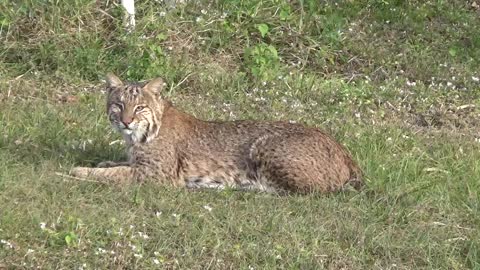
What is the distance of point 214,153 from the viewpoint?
7.80 metres

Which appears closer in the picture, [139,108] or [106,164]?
[139,108]

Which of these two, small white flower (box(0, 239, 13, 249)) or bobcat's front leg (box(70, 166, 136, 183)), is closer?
small white flower (box(0, 239, 13, 249))

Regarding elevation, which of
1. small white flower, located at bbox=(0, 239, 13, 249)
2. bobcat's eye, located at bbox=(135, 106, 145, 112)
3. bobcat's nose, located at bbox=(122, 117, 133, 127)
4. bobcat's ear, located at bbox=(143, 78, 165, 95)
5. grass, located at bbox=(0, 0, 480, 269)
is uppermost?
bobcat's ear, located at bbox=(143, 78, 165, 95)

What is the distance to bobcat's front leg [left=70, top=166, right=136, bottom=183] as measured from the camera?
7375mm

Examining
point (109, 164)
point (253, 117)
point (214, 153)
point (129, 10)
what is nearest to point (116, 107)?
point (109, 164)

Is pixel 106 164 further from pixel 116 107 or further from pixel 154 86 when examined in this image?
pixel 154 86

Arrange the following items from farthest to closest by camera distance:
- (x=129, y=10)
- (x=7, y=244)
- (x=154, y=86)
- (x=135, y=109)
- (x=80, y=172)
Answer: (x=129, y=10) < (x=154, y=86) < (x=135, y=109) < (x=80, y=172) < (x=7, y=244)

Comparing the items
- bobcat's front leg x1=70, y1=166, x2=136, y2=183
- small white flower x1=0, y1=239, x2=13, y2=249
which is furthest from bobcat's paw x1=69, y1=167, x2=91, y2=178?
small white flower x1=0, y1=239, x2=13, y2=249

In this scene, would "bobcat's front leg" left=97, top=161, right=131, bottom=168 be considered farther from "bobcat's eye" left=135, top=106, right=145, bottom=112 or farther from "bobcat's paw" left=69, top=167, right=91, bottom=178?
"bobcat's eye" left=135, top=106, right=145, bottom=112

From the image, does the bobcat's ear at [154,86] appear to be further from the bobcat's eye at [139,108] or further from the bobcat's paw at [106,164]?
the bobcat's paw at [106,164]

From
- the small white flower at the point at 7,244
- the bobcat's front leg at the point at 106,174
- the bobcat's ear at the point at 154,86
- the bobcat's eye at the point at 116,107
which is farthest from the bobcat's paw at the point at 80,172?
the small white flower at the point at 7,244

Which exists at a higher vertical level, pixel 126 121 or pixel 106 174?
pixel 126 121

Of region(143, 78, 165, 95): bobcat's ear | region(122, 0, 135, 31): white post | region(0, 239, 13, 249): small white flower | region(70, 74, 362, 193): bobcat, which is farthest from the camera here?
region(122, 0, 135, 31): white post

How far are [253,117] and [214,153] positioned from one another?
161cm
